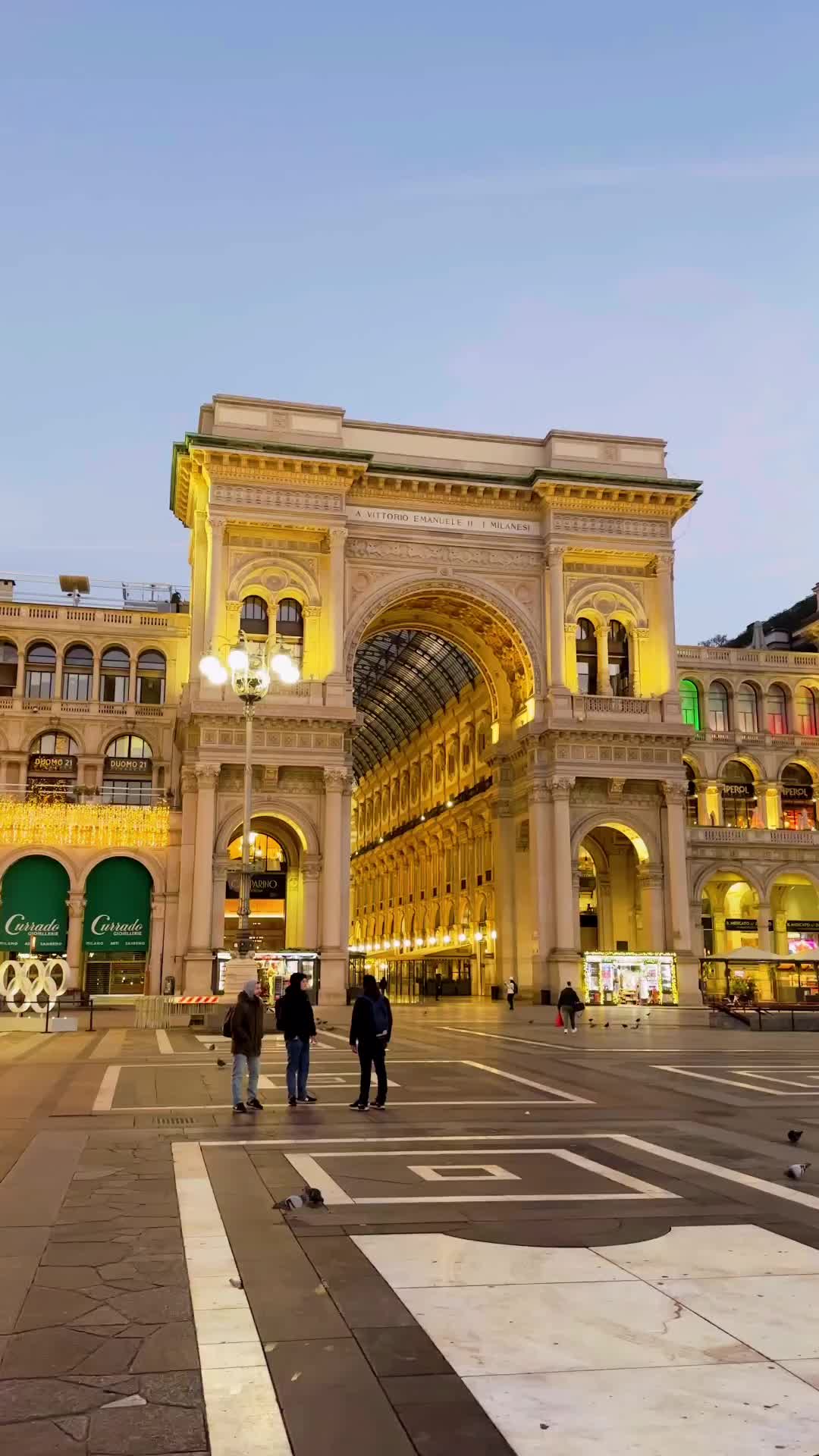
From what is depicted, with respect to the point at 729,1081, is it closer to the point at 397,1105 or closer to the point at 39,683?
the point at 397,1105

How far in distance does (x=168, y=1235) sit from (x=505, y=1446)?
4367mm

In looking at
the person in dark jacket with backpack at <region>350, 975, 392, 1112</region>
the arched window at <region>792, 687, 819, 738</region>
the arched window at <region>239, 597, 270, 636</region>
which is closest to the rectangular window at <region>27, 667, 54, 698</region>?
the arched window at <region>239, 597, 270, 636</region>

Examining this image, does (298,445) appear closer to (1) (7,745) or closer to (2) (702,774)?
(1) (7,745)

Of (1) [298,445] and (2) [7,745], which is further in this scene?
(2) [7,745]

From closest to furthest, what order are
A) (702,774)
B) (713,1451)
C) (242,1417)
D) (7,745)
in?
1. (713,1451)
2. (242,1417)
3. (7,745)
4. (702,774)

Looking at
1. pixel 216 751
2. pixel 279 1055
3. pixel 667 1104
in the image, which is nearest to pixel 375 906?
pixel 216 751

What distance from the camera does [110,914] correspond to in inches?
2249

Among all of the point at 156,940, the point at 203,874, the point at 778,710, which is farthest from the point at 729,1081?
the point at 778,710

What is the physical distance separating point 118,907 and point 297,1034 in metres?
42.4

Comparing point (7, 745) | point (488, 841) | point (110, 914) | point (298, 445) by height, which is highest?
point (298, 445)

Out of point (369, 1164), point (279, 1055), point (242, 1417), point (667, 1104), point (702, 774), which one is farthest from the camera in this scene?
point (702, 774)

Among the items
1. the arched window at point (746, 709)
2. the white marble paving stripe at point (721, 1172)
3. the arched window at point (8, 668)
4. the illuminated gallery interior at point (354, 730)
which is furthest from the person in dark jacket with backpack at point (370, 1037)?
the arched window at point (746, 709)

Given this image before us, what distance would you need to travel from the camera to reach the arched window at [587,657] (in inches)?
2349

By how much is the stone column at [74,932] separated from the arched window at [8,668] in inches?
534
